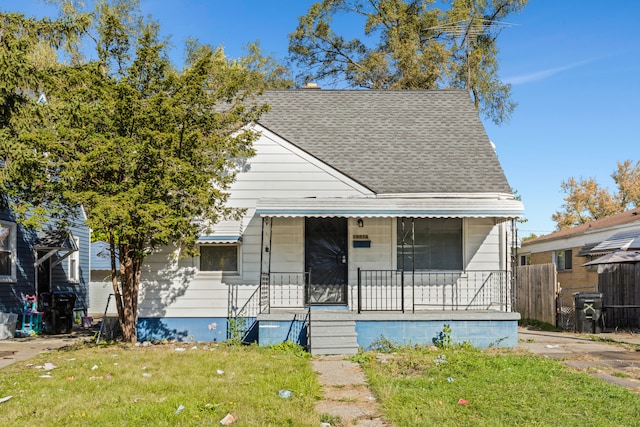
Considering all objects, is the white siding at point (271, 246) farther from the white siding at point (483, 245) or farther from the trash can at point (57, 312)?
the trash can at point (57, 312)

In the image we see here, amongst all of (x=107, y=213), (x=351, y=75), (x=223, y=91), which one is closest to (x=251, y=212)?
(x=223, y=91)

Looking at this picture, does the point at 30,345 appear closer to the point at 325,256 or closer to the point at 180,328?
the point at 180,328

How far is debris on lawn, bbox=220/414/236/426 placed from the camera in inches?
235

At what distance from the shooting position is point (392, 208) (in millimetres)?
11195

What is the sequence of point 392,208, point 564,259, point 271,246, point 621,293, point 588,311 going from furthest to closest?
point 564,259
point 621,293
point 588,311
point 271,246
point 392,208

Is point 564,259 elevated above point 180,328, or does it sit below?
above

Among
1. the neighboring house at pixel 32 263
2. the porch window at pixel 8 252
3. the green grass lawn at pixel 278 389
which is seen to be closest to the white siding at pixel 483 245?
the green grass lawn at pixel 278 389

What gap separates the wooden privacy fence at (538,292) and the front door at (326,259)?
6.08 meters

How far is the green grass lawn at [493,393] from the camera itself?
608 centimetres

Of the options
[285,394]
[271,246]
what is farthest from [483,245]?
[285,394]

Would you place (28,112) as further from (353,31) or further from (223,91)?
(353,31)

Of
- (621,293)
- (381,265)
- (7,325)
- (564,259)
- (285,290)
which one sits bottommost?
(7,325)

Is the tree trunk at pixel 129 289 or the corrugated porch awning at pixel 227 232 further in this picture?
the corrugated porch awning at pixel 227 232

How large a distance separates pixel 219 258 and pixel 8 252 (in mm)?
6874
